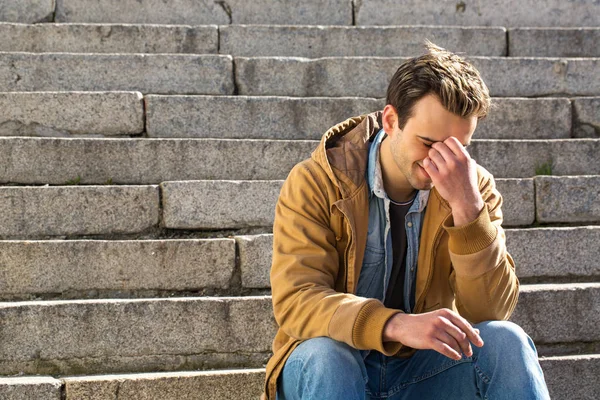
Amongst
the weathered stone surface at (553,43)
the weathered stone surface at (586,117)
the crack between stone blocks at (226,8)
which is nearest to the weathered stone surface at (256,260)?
the weathered stone surface at (586,117)

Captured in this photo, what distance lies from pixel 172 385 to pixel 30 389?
540 millimetres

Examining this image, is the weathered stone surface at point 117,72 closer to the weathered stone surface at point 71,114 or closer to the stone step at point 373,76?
the stone step at point 373,76

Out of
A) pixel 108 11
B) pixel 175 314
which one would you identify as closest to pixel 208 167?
pixel 175 314

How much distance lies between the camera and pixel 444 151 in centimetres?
276

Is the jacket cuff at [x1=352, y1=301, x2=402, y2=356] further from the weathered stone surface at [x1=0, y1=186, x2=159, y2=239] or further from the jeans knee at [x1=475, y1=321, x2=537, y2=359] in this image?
the weathered stone surface at [x1=0, y1=186, x2=159, y2=239]

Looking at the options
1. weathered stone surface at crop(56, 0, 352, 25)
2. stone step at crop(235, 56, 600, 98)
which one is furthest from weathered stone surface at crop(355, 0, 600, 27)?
stone step at crop(235, 56, 600, 98)

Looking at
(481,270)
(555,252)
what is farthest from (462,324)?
Result: (555,252)

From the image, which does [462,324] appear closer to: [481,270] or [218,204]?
[481,270]

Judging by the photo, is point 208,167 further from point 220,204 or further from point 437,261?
point 437,261

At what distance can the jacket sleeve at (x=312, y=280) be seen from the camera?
2598 millimetres

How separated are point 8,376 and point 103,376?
0.38 meters

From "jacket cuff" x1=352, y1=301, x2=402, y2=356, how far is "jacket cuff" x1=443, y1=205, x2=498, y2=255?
34 centimetres

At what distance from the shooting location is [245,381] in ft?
11.8

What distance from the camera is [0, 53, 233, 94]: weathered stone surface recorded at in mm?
5293
